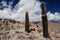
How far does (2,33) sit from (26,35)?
479 centimetres

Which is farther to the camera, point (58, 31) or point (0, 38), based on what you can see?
point (58, 31)

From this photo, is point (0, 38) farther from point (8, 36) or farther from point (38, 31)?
point (38, 31)

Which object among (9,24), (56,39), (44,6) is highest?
(44,6)

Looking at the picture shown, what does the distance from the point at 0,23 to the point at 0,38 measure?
601 centimetres

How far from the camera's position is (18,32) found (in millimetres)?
28750

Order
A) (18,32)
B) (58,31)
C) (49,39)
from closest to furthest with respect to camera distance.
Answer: (49,39)
(18,32)
(58,31)

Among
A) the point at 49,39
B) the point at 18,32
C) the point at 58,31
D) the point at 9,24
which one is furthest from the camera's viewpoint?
the point at 9,24

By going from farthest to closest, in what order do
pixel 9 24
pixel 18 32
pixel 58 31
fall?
pixel 9 24
pixel 58 31
pixel 18 32

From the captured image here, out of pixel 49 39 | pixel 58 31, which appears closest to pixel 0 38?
pixel 49 39

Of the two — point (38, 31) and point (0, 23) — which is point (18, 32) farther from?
point (0, 23)

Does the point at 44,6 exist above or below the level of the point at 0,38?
above

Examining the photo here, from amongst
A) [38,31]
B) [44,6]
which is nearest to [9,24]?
[38,31]

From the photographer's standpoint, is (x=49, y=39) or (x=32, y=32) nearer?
(x=49, y=39)

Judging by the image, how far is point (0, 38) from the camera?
2827 centimetres
